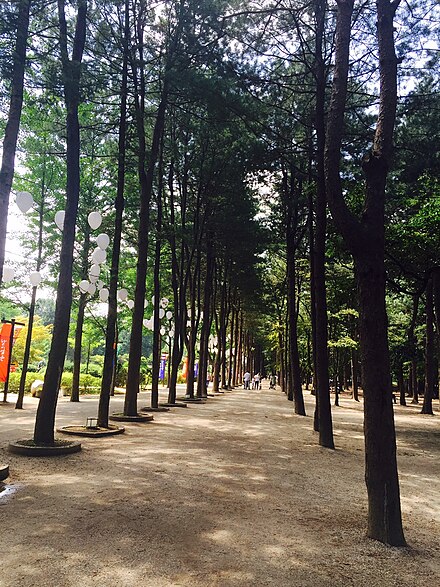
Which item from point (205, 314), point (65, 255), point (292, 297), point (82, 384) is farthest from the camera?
point (82, 384)

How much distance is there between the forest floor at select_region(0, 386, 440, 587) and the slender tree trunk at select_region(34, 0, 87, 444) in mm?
839

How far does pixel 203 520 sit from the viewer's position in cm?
465

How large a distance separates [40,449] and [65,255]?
3372mm

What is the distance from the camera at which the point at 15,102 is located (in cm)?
688

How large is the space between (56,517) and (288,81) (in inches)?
408

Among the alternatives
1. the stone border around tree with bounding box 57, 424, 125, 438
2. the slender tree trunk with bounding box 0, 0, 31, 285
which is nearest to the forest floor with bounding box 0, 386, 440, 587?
the stone border around tree with bounding box 57, 424, 125, 438

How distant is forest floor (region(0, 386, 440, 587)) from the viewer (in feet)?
11.4

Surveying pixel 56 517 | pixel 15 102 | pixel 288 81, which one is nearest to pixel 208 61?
pixel 288 81

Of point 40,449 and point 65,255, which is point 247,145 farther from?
point 40,449

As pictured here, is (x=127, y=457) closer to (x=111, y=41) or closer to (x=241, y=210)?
(x=111, y=41)

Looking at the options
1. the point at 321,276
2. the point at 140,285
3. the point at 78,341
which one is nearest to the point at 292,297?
the point at 140,285

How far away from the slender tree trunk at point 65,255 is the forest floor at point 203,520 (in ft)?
2.75

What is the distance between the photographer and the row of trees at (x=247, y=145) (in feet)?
15.9

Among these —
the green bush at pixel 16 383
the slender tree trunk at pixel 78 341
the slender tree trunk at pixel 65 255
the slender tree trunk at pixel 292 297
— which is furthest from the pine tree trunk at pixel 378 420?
the green bush at pixel 16 383
